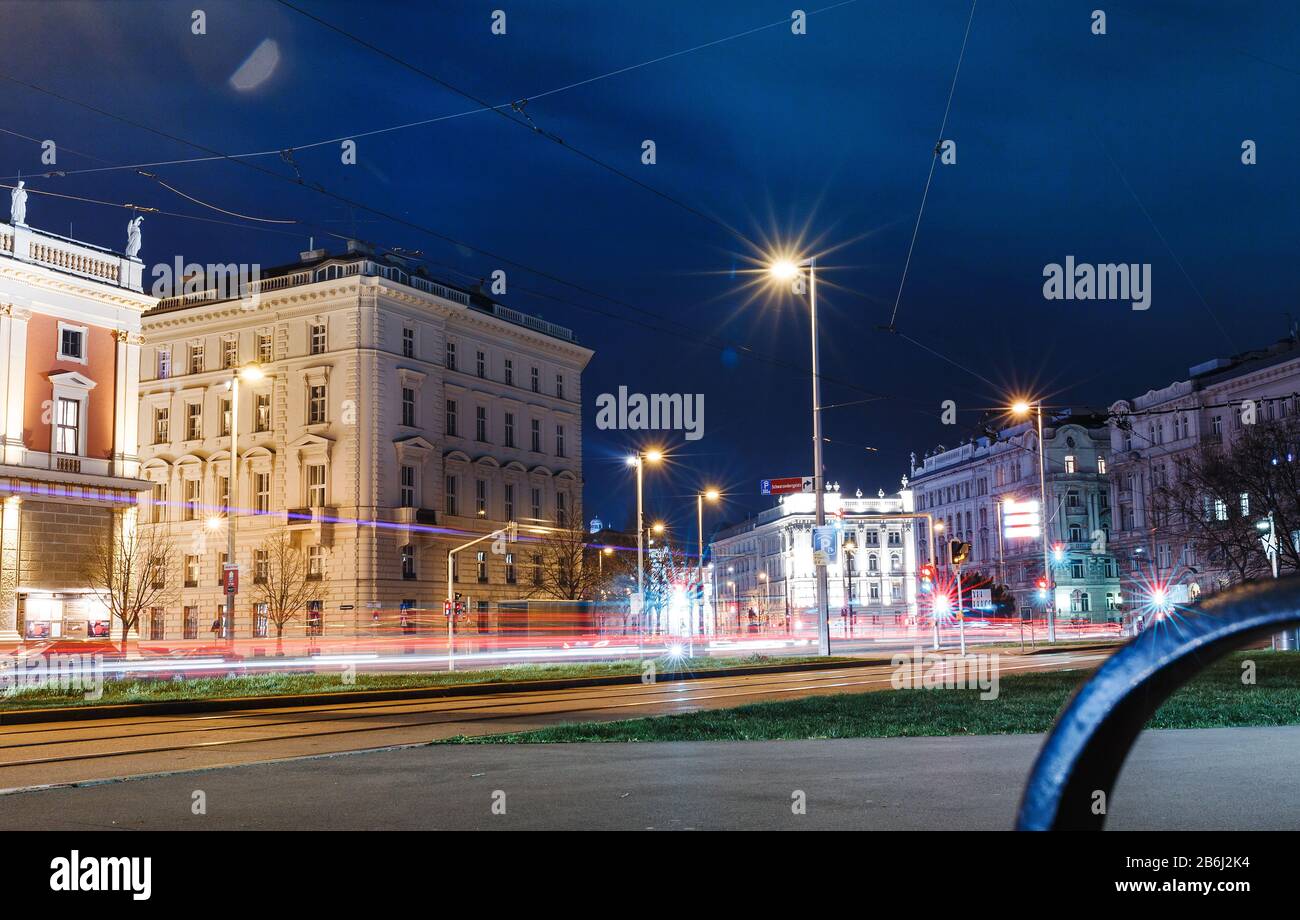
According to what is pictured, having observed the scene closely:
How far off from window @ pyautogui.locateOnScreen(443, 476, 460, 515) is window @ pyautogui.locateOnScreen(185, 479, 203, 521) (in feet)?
43.3

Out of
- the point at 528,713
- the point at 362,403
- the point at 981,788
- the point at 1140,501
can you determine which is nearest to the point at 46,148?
the point at 528,713

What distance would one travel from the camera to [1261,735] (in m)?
12.8

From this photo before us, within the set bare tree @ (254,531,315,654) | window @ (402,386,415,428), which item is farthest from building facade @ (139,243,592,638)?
bare tree @ (254,531,315,654)

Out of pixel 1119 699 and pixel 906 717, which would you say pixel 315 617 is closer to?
pixel 906 717

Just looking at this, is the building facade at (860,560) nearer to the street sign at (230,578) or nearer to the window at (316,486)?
the window at (316,486)

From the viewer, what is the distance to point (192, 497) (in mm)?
68188

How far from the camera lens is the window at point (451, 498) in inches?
2645

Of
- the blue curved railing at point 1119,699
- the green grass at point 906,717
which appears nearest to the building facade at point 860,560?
the green grass at point 906,717

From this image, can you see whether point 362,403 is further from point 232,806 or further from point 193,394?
point 232,806

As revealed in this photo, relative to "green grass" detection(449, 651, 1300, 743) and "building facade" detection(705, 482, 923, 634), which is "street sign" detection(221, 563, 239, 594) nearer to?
"green grass" detection(449, 651, 1300, 743)

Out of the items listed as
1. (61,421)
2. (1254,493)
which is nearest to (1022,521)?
(1254,493)

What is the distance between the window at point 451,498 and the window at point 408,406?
155 inches
